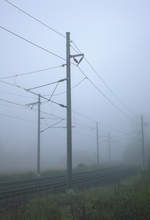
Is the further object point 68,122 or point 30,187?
point 30,187

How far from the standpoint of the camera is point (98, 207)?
8875 millimetres

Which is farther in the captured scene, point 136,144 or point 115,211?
point 136,144

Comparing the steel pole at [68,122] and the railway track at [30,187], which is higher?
the steel pole at [68,122]

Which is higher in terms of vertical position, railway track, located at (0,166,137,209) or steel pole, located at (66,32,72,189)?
steel pole, located at (66,32,72,189)

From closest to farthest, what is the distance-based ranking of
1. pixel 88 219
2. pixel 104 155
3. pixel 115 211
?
1. pixel 88 219
2. pixel 115 211
3. pixel 104 155

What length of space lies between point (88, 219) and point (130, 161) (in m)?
85.6

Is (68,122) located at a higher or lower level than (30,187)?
higher

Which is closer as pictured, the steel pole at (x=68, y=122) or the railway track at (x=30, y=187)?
the railway track at (x=30, y=187)

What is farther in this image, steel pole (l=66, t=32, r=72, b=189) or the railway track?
steel pole (l=66, t=32, r=72, b=189)

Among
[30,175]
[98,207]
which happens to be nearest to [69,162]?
[98,207]

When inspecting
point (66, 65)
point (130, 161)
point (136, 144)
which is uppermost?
point (66, 65)

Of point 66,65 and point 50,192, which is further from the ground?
point 66,65

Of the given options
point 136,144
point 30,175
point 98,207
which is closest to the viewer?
point 98,207

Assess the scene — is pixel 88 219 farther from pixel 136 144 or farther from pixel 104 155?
pixel 104 155
